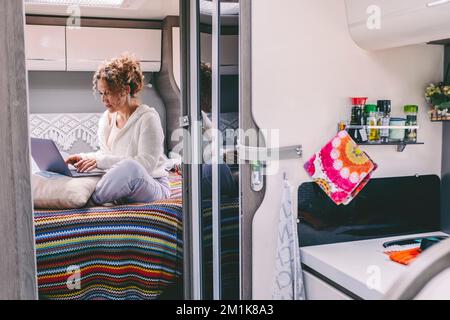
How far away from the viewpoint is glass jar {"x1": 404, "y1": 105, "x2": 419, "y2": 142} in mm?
1822

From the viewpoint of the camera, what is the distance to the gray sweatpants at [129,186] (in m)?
2.37

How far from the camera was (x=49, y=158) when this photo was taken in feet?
7.13

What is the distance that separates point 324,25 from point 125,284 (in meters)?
1.62

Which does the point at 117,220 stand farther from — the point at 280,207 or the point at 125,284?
the point at 280,207

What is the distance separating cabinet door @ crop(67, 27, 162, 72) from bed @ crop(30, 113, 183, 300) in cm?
27

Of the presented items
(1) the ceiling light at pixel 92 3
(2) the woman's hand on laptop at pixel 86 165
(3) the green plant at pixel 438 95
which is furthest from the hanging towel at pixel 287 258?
(1) the ceiling light at pixel 92 3

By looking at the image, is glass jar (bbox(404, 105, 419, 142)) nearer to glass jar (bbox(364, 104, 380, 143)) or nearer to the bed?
glass jar (bbox(364, 104, 380, 143))

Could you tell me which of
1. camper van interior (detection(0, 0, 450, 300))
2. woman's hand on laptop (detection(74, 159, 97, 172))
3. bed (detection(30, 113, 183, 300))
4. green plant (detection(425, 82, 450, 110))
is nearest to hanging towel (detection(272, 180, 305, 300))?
camper van interior (detection(0, 0, 450, 300))

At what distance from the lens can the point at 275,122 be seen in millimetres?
1708

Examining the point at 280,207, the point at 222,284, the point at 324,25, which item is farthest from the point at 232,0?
the point at 222,284

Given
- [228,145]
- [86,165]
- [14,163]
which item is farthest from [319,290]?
[86,165]

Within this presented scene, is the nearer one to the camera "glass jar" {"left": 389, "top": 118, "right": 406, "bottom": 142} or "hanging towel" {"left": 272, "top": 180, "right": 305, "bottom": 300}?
"hanging towel" {"left": 272, "top": 180, "right": 305, "bottom": 300}

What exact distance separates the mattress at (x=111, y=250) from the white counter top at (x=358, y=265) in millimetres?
944

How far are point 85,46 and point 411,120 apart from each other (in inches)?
59.1
